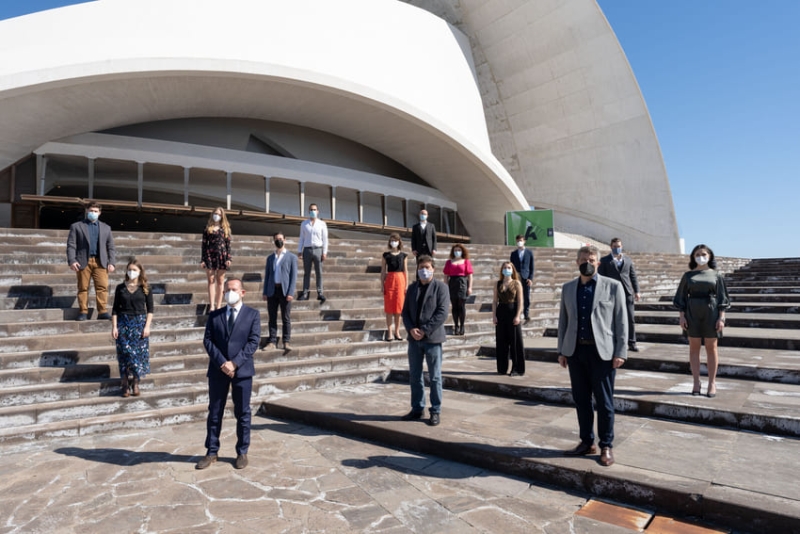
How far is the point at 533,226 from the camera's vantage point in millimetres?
18656

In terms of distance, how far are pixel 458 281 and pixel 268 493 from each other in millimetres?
4836

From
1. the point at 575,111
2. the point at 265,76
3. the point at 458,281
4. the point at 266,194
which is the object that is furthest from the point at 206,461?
the point at 575,111

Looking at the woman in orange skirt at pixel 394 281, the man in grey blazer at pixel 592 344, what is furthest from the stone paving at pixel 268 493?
the woman in orange skirt at pixel 394 281

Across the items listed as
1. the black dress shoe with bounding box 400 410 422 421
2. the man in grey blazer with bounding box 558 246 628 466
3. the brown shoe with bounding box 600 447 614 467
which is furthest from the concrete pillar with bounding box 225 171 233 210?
the brown shoe with bounding box 600 447 614 467

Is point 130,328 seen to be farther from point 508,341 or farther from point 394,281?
point 508,341

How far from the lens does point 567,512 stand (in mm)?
2834

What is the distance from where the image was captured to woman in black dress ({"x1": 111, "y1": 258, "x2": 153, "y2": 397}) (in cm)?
476

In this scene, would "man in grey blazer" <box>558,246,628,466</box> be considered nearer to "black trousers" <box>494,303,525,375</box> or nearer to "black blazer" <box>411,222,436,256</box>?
"black trousers" <box>494,303,525,375</box>

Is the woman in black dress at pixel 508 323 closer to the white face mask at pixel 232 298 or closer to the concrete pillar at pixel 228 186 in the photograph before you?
the white face mask at pixel 232 298

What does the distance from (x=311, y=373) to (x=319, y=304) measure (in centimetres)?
196

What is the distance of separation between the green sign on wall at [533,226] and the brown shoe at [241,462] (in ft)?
53.0

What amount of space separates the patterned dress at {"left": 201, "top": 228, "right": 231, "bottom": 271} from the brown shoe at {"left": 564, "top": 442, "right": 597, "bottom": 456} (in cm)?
488

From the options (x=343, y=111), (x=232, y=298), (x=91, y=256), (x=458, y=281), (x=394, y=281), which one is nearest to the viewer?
(x=232, y=298)

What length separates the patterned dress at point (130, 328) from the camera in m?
4.75
